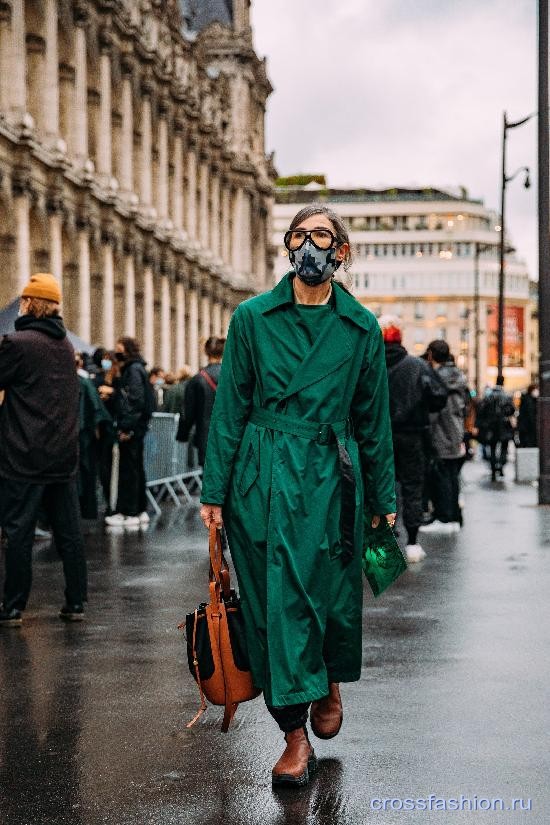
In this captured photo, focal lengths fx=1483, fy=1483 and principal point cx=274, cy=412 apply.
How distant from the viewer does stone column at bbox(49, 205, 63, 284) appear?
121 feet

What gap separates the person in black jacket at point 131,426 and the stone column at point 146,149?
112 feet

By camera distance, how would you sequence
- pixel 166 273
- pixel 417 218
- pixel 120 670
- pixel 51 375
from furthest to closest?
pixel 417 218
pixel 166 273
pixel 51 375
pixel 120 670

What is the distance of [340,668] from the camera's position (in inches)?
208

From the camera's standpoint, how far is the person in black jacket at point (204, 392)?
46.8 ft

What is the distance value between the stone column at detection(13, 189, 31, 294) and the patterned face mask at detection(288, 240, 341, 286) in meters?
28.9

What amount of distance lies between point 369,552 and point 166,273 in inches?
1907

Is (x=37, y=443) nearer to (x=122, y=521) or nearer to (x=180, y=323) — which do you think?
(x=122, y=521)

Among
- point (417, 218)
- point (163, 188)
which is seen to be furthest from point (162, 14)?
point (417, 218)

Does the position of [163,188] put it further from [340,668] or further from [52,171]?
[340,668]

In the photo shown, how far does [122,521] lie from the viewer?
1619 centimetres

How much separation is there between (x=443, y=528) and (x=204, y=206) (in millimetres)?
49156

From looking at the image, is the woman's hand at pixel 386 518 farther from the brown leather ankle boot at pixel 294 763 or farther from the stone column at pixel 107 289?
the stone column at pixel 107 289

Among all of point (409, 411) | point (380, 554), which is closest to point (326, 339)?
point (380, 554)

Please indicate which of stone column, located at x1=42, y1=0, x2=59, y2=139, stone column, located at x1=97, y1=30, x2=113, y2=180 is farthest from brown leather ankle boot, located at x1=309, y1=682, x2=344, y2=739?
stone column, located at x1=97, y1=30, x2=113, y2=180
